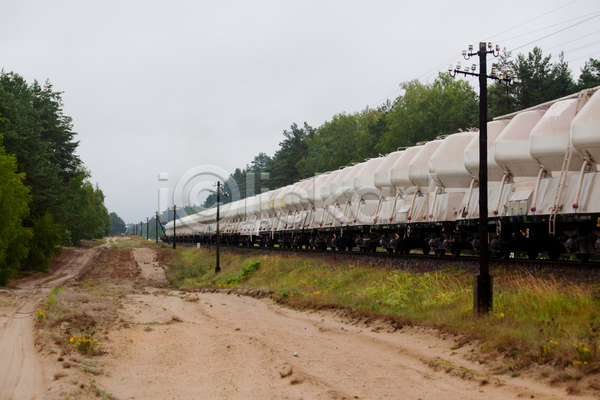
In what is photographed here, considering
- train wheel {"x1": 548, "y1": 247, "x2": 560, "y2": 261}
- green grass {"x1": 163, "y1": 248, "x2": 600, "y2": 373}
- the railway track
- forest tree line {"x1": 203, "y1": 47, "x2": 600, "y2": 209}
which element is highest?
forest tree line {"x1": 203, "y1": 47, "x2": 600, "y2": 209}

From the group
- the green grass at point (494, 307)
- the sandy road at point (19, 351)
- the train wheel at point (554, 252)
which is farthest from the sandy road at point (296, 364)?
the train wheel at point (554, 252)

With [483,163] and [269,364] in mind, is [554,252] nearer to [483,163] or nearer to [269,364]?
[483,163]

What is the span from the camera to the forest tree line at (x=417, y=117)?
44.9 metres

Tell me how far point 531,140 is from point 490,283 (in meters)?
5.59

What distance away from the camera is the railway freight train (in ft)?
42.5

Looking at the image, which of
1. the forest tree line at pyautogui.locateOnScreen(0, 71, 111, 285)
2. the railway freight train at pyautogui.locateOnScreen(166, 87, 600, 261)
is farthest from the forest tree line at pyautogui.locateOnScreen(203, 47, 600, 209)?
the forest tree line at pyautogui.locateOnScreen(0, 71, 111, 285)

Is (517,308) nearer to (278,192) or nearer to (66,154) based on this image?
(278,192)

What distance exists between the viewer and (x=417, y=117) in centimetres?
6181

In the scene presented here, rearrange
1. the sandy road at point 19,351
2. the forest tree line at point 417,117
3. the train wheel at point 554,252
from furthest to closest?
the forest tree line at point 417,117 → the train wheel at point 554,252 → the sandy road at point 19,351

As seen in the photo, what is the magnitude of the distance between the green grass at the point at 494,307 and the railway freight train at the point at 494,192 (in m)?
1.87

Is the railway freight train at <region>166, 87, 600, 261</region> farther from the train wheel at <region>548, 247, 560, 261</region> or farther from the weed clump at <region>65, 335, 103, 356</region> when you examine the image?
the weed clump at <region>65, 335, 103, 356</region>

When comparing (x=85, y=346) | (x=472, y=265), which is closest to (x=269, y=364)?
(x=85, y=346)

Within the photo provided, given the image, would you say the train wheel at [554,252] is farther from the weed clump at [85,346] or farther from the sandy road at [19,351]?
the sandy road at [19,351]

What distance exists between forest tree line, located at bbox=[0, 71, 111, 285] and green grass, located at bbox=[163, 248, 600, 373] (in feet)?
57.6
